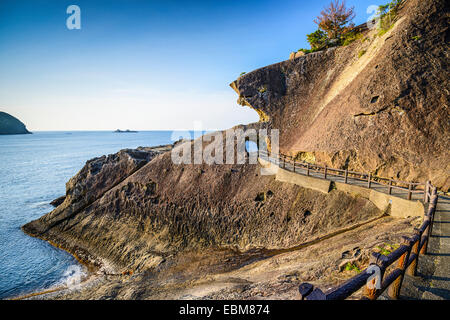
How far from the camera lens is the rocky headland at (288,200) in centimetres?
1278

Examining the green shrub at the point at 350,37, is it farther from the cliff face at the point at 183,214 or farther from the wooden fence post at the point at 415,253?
the wooden fence post at the point at 415,253

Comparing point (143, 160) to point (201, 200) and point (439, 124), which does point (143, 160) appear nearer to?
point (201, 200)

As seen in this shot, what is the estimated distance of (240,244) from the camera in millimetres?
18234

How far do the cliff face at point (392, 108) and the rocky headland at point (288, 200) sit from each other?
0.09 meters

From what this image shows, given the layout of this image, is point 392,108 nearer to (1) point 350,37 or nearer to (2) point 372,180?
(2) point 372,180

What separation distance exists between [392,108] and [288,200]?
10649 millimetres

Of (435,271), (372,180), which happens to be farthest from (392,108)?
(435,271)

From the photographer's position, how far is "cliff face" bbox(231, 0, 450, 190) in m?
15.6

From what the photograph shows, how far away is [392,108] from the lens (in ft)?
56.5

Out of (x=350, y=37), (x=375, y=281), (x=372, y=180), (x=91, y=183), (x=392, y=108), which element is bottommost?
(x=91, y=183)

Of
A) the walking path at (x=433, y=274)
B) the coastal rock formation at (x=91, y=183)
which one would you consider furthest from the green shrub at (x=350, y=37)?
the coastal rock formation at (x=91, y=183)

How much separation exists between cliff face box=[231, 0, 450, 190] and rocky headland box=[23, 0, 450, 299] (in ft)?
0.30

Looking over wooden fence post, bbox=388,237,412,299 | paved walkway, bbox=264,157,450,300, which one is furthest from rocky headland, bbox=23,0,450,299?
wooden fence post, bbox=388,237,412,299
